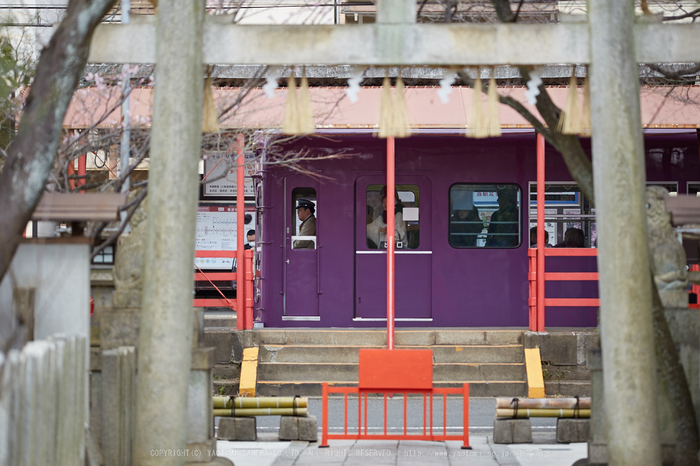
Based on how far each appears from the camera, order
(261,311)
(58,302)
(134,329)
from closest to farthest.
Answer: (58,302) → (134,329) → (261,311)

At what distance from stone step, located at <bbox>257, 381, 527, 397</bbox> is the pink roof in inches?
152

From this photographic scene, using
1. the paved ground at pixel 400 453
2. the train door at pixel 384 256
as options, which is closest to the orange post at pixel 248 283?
the train door at pixel 384 256

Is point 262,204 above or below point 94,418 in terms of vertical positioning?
above

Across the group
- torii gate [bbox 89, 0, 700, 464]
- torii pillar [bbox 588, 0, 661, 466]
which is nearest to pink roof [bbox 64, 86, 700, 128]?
torii gate [bbox 89, 0, 700, 464]

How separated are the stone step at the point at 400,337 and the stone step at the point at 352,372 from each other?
551 millimetres

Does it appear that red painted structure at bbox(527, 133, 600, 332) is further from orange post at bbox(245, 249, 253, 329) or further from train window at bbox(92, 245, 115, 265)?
train window at bbox(92, 245, 115, 265)

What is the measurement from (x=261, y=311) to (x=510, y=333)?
13.5 feet

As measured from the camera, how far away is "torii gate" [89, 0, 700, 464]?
5.92 metres

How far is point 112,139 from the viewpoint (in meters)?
11.4

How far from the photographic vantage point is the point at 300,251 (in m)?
13.6

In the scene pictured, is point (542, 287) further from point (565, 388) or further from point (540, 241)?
point (565, 388)

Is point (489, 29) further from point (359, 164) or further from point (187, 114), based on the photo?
point (359, 164)

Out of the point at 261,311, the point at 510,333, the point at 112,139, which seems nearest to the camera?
the point at 112,139

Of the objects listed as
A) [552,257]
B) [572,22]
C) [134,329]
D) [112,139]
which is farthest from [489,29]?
[552,257]
